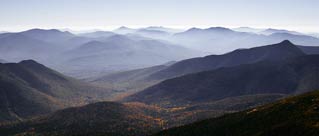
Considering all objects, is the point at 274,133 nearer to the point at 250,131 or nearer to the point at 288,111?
the point at 250,131

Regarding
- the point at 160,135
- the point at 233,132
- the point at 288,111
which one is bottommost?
the point at 160,135

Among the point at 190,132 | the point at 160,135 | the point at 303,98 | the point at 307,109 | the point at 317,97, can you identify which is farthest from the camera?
the point at 160,135

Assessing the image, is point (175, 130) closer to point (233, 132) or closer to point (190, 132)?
point (190, 132)

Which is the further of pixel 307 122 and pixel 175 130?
pixel 175 130

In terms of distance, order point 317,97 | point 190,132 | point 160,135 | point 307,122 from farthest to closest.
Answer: point 160,135 → point 190,132 → point 317,97 → point 307,122

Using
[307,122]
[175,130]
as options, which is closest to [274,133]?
[307,122]

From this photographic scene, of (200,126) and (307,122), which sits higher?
(307,122)
